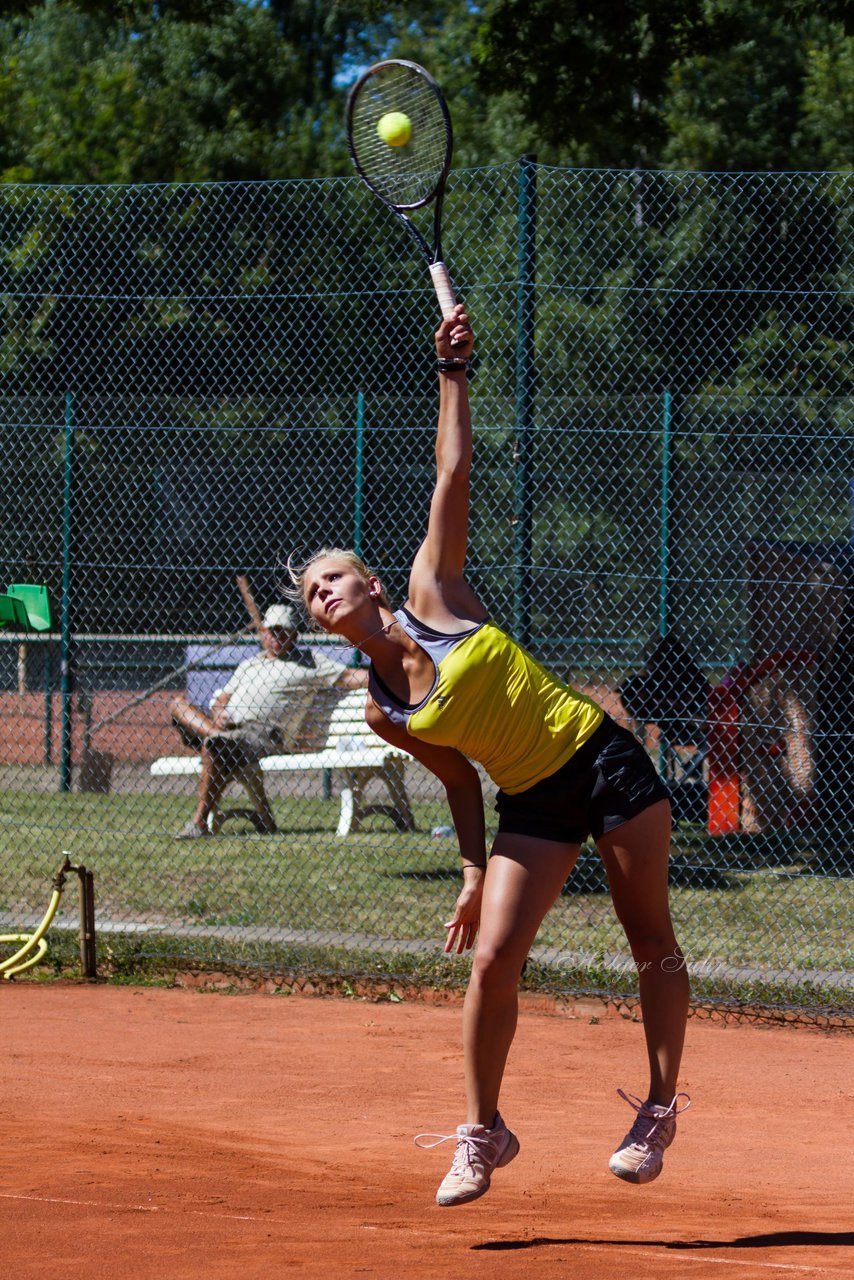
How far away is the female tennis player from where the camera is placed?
369 centimetres

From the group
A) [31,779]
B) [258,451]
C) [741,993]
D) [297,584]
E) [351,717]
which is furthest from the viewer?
[258,451]

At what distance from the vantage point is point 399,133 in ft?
16.1

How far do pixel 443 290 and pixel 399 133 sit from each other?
1.21m

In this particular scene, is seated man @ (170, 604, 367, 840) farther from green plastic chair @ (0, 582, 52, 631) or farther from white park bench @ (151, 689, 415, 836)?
green plastic chair @ (0, 582, 52, 631)

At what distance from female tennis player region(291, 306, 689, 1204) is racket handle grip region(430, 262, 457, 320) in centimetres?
5

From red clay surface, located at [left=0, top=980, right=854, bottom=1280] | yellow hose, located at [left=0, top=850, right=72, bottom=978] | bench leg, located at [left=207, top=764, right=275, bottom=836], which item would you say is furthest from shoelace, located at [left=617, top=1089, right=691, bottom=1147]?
bench leg, located at [left=207, top=764, right=275, bottom=836]

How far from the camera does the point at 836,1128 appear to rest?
4.98m

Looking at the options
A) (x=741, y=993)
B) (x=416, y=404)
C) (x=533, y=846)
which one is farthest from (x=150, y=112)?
(x=533, y=846)

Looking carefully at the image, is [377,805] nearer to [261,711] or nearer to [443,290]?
[261,711]

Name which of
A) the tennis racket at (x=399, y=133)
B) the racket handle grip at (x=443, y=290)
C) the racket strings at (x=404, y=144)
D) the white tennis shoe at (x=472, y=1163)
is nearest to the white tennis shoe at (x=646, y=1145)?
the white tennis shoe at (x=472, y=1163)

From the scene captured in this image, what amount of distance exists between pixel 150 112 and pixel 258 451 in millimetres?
17833

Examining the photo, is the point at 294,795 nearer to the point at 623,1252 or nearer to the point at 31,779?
the point at 31,779

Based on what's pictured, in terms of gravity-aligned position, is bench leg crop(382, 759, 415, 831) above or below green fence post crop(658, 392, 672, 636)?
below

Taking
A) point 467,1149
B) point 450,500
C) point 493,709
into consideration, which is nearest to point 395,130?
point 450,500
